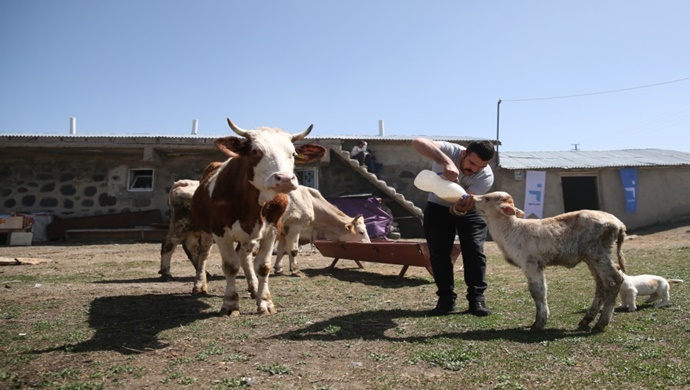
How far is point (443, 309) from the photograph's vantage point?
5297 millimetres

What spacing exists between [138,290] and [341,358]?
13.4 feet

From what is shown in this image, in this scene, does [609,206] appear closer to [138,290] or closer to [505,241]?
[505,241]

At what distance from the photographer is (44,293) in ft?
20.8

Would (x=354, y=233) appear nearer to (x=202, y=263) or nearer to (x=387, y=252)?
(x=387, y=252)

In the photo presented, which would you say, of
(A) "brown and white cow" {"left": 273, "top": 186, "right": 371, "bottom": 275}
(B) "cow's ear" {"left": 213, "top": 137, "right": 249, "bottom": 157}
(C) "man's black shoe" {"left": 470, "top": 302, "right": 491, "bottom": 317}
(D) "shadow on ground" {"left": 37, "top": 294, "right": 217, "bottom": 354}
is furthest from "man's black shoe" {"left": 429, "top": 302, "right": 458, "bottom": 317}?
(A) "brown and white cow" {"left": 273, "top": 186, "right": 371, "bottom": 275}

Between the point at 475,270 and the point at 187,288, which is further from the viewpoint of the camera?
the point at 187,288

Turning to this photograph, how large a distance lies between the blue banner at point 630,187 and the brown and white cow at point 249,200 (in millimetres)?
16504

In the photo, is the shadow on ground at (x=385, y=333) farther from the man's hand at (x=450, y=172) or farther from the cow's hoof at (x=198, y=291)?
the cow's hoof at (x=198, y=291)

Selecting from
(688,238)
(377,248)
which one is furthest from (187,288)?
(688,238)

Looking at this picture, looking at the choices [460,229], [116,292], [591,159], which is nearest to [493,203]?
[460,229]

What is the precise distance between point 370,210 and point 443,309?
32.8ft

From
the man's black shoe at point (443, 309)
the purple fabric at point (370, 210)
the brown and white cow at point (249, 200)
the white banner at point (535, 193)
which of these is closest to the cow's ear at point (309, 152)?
the brown and white cow at point (249, 200)

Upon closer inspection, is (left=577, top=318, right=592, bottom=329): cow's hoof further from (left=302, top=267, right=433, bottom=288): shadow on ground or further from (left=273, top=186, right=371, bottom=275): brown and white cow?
(left=273, top=186, right=371, bottom=275): brown and white cow

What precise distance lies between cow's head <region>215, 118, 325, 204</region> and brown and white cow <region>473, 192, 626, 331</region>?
2141 mm
